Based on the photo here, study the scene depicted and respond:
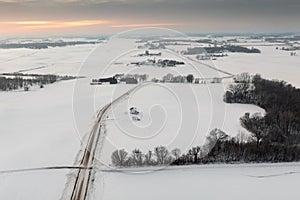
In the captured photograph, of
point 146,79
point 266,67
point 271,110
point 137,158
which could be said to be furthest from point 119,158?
point 266,67

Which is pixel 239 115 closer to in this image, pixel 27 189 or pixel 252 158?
pixel 252 158

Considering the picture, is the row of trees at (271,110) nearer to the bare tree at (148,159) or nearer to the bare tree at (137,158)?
the bare tree at (148,159)

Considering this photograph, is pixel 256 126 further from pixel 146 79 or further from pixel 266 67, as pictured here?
pixel 266 67

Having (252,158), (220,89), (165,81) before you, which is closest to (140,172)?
(252,158)

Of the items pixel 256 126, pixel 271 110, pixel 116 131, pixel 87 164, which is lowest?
pixel 87 164

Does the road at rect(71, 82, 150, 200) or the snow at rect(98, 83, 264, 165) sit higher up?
the snow at rect(98, 83, 264, 165)

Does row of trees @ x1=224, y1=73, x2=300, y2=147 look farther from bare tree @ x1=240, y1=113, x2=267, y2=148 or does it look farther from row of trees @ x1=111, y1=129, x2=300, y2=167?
row of trees @ x1=111, y1=129, x2=300, y2=167

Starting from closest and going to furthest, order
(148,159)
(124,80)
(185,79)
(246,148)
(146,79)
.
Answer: (148,159)
(246,148)
(146,79)
(124,80)
(185,79)

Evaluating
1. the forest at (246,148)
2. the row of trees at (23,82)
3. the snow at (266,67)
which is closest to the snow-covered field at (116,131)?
the forest at (246,148)

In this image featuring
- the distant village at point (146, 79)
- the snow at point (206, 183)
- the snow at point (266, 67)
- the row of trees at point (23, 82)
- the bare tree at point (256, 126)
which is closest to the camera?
the snow at point (206, 183)

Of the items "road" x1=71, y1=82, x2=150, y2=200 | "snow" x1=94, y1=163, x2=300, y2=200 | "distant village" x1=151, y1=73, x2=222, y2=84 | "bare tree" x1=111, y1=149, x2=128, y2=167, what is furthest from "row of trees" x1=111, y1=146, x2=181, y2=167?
"distant village" x1=151, y1=73, x2=222, y2=84

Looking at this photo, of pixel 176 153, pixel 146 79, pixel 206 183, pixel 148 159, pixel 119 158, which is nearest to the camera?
pixel 206 183

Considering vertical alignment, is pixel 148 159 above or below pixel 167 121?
below
